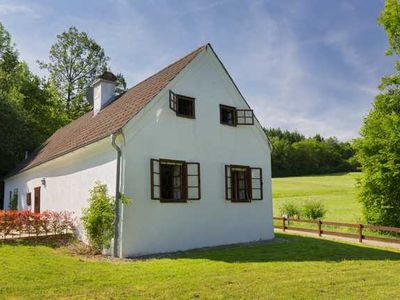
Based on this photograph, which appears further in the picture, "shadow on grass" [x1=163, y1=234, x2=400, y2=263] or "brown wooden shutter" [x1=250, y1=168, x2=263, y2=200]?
"brown wooden shutter" [x1=250, y1=168, x2=263, y2=200]

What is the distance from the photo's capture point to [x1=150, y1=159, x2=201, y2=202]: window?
1357 centimetres

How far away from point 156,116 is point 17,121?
18070mm

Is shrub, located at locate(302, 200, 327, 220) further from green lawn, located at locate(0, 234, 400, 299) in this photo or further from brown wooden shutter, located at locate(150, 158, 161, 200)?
brown wooden shutter, located at locate(150, 158, 161, 200)

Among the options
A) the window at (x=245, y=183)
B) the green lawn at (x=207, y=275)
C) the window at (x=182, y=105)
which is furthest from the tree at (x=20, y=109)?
the window at (x=245, y=183)

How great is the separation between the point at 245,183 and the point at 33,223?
787cm

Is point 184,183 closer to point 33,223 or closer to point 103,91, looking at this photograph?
point 33,223

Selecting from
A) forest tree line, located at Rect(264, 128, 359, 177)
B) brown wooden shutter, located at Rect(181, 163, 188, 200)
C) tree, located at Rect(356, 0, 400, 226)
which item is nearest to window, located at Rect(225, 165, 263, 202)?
brown wooden shutter, located at Rect(181, 163, 188, 200)

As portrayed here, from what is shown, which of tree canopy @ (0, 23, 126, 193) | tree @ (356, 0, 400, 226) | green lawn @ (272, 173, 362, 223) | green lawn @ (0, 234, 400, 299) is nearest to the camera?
green lawn @ (0, 234, 400, 299)

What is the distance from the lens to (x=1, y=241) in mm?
13156

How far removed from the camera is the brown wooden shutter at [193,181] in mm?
13750

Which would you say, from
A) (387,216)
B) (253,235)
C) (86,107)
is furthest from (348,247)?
(86,107)

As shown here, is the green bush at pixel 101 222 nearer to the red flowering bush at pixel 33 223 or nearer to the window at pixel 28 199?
the red flowering bush at pixel 33 223

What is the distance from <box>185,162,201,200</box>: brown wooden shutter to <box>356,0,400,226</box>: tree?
1062cm

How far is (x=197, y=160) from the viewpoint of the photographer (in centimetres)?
1432
